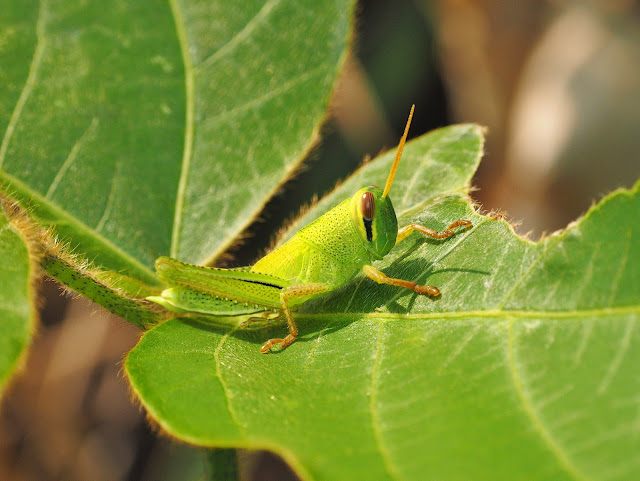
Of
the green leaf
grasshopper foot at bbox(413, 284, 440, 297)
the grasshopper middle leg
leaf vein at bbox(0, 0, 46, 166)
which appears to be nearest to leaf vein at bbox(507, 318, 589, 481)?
grasshopper foot at bbox(413, 284, 440, 297)

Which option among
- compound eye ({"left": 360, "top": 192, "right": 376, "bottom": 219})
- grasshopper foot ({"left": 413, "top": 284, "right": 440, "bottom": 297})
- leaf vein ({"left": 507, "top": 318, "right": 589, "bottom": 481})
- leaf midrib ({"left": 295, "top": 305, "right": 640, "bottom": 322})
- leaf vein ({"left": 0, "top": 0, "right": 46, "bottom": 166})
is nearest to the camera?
leaf vein ({"left": 507, "top": 318, "right": 589, "bottom": 481})

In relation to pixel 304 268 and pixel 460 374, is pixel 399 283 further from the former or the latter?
pixel 304 268

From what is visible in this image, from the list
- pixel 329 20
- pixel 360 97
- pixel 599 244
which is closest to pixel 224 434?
pixel 599 244

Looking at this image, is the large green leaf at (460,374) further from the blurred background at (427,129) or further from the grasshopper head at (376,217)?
the blurred background at (427,129)

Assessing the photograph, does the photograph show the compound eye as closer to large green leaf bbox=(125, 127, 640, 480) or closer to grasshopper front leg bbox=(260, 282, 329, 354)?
grasshopper front leg bbox=(260, 282, 329, 354)

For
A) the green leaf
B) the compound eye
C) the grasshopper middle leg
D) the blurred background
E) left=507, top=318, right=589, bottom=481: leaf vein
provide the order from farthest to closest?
the blurred background → the compound eye → the grasshopper middle leg → the green leaf → left=507, top=318, right=589, bottom=481: leaf vein

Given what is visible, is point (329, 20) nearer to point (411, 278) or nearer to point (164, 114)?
point (164, 114)
